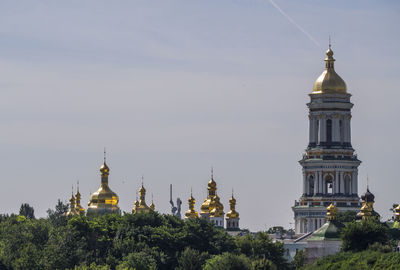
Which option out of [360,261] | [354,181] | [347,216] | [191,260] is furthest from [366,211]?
[360,261]

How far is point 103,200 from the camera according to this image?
162 metres

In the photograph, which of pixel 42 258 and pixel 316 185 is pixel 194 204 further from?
pixel 42 258

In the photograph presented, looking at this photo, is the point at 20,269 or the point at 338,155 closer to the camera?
the point at 20,269

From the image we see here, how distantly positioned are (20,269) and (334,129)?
48303 mm

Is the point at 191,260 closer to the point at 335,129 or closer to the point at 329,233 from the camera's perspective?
the point at 329,233

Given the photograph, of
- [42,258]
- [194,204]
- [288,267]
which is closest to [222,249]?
[288,267]

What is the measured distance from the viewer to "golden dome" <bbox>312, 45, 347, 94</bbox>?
536 ft

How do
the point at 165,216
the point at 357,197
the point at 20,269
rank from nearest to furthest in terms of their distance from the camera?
the point at 20,269, the point at 165,216, the point at 357,197

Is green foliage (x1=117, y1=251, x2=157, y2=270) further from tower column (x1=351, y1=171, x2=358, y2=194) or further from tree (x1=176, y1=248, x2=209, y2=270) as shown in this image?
tower column (x1=351, y1=171, x2=358, y2=194)

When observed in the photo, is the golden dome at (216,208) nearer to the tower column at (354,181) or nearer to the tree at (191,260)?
the tower column at (354,181)

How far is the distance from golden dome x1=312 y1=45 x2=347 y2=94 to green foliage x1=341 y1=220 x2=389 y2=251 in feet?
137

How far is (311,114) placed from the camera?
6452 inches

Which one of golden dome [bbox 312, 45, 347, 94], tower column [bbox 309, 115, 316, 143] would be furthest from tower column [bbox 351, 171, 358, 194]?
golden dome [bbox 312, 45, 347, 94]

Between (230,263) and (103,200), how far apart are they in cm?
4806
